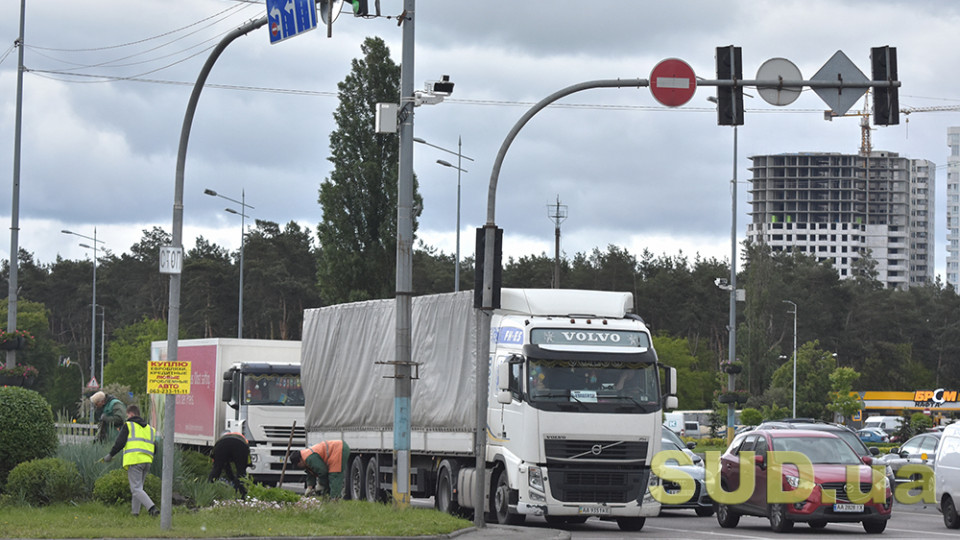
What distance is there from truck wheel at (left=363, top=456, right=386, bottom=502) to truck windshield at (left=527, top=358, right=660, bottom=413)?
5.05 m

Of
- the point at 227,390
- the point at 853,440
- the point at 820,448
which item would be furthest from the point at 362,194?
the point at 820,448

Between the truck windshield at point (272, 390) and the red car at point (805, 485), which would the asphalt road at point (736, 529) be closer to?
the red car at point (805, 485)

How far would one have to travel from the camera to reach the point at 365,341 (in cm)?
2517

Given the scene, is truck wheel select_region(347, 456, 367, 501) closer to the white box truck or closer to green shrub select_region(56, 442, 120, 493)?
the white box truck

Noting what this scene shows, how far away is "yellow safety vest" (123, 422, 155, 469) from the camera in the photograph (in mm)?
18562

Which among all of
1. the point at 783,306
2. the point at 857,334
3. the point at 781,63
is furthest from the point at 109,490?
the point at 857,334

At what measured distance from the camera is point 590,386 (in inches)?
792

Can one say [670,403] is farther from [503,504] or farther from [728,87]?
[728,87]

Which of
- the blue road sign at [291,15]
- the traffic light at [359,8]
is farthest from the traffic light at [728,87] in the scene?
the blue road sign at [291,15]

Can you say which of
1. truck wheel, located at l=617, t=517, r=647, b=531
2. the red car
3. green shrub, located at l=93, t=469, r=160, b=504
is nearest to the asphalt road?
truck wheel, located at l=617, t=517, r=647, b=531

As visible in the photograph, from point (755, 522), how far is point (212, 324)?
93125 mm

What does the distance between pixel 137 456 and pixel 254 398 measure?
1112 cm

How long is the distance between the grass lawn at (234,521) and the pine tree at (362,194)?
33.0m

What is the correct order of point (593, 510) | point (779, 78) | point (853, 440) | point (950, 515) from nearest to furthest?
point (779, 78) < point (593, 510) < point (950, 515) < point (853, 440)
